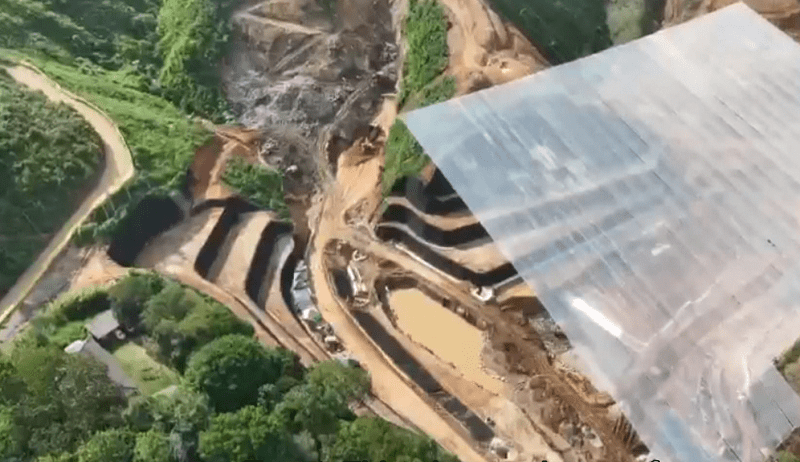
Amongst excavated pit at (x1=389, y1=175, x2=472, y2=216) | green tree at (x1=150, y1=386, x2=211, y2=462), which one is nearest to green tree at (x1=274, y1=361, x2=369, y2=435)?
green tree at (x1=150, y1=386, x2=211, y2=462)

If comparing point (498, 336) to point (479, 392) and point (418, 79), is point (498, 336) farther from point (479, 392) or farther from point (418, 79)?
point (418, 79)

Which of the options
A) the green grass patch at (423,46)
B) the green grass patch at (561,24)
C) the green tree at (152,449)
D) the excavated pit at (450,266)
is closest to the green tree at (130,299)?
the green tree at (152,449)

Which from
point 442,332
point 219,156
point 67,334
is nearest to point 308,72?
point 219,156

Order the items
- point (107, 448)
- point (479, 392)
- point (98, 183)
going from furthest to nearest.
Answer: point (98, 183) < point (479, 392) < point (107, 448)

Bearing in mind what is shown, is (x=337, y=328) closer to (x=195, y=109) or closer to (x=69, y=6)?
(x=195, y=109)

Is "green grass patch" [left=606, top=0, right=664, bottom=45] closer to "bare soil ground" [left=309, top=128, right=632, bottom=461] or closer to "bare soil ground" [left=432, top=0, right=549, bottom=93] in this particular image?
"bare soil ground" [left=432, top=0, right=549, bottom=93]

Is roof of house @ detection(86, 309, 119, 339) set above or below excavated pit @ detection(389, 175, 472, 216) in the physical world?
above

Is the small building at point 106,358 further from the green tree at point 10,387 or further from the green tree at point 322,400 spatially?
the green tree at point 322,400
